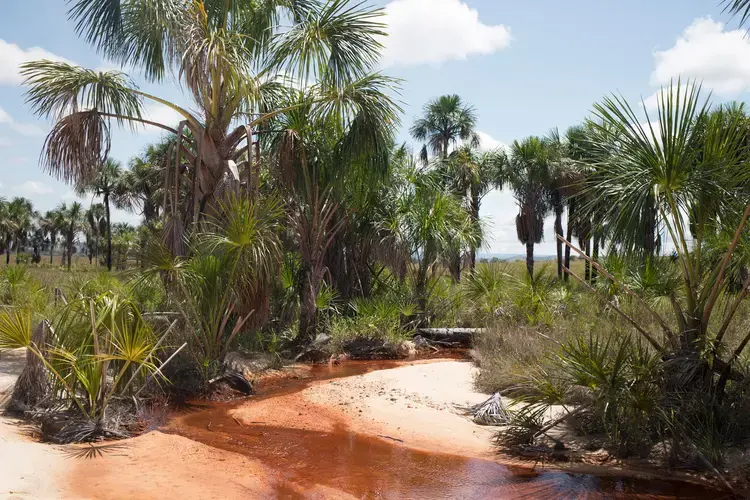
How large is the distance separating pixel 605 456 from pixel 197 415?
5.50 meters

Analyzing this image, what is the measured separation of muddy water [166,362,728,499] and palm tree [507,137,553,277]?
20.8 meters

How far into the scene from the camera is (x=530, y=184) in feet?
92.4

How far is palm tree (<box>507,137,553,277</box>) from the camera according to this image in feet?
90.4

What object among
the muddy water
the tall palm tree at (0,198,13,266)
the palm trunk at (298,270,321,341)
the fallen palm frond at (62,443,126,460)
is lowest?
the muddy water

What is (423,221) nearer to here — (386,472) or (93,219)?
(386,472)

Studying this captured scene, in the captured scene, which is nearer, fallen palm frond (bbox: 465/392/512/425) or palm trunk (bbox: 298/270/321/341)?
fallen palm frond (bbox: 465/392/512/425)

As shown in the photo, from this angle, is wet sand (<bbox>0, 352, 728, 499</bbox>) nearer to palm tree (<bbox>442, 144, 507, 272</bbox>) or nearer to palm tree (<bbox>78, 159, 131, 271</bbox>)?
palm tree (<bbox>442, 144, 507, 272</bbox>)

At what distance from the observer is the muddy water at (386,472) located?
5867 millimetres

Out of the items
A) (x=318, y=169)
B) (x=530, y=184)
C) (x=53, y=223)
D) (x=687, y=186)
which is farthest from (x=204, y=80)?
(x=53, y=223)

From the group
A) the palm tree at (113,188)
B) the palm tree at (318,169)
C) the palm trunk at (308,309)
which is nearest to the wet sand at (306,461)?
the palm trunk at (308,309)

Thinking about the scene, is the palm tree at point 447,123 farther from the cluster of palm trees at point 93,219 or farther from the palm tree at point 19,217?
the palm tree at point 19,217

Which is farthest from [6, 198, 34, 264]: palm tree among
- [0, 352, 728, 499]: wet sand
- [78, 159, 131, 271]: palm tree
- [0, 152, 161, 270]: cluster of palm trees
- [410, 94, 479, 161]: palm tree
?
[0, 352, 728, 499]: wet sand

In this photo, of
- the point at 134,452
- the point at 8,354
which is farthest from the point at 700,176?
the point at 8,354

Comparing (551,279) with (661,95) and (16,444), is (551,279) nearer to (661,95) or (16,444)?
(661,95)
